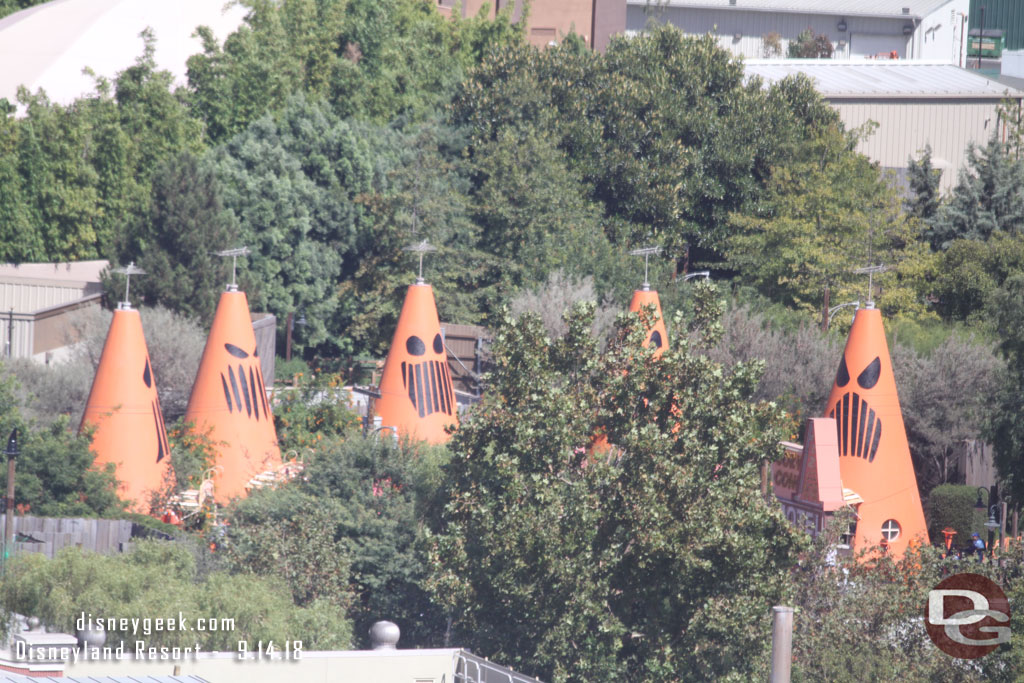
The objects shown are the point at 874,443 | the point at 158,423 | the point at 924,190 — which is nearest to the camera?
the point at 874,443

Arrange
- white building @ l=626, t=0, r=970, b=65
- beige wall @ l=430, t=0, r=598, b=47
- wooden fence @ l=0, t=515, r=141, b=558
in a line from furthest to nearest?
white building @ l=626, t=0, r=970, b=65, beige wall @ l=430, t=0, r=598, b=47, wooden fence @ l=0, t=515, r=141, b=558

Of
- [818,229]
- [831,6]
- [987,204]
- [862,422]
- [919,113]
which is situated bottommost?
[862,422]

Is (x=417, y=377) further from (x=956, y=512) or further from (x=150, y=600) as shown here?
(x=956, y=512)

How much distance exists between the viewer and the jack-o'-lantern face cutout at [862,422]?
25.5 meters

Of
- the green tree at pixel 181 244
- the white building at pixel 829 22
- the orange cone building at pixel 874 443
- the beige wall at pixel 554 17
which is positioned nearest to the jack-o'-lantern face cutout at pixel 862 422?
the orange cone building at pixel 874 443

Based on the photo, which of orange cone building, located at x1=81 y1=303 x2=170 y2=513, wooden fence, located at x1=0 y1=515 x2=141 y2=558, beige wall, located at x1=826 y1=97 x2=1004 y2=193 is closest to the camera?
wooden fence, located at x1=0 y1=515 x2=141 y2=558

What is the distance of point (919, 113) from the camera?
185 feet

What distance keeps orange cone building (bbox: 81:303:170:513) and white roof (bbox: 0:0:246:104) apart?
27.3 m

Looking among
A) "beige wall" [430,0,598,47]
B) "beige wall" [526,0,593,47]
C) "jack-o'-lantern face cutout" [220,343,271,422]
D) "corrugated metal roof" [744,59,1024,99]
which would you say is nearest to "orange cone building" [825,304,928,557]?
"jack-o'-lantern face cutout" [220,343,271,422]

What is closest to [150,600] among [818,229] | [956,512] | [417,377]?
[417,377]

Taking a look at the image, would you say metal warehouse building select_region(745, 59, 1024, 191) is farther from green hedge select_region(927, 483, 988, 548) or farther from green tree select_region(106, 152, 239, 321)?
green hedge select_region(927, 483, 988, 548)

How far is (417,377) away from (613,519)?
8.60 m

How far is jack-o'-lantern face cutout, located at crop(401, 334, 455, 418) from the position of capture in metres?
27.5

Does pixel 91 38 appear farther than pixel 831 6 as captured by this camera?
No
